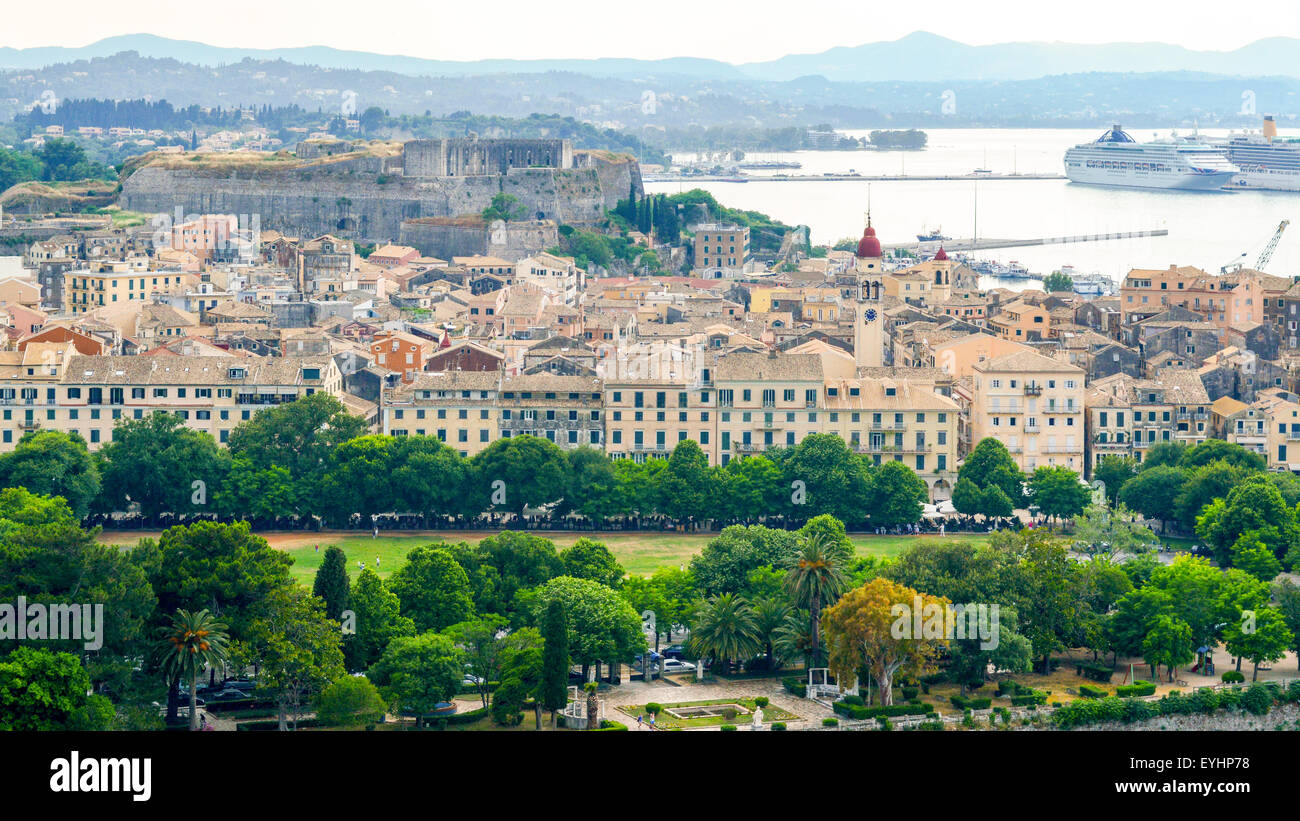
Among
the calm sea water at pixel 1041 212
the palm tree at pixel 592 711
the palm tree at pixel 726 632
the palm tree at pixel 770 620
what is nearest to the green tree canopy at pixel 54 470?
the palm tree at pixel 726 632

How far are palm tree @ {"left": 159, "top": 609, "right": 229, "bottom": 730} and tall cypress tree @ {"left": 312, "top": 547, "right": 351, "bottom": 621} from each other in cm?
143

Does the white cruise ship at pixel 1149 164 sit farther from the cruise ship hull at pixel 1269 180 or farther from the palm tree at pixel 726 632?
the palm tree at pixel 726 632

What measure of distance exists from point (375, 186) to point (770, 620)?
139 ft

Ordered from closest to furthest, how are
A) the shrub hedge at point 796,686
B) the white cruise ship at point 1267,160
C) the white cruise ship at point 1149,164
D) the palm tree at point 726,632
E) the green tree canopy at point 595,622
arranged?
the shrub hedge at point 796,686 < the green tree canopy at point 595,622 < the palm tree at point 726,632 < the white cruise ship at point 1267,160 < the white cruise ship at point 1149,164

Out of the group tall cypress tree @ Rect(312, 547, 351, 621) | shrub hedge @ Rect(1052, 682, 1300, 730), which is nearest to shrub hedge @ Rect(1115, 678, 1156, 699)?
shrub hedge @ Rect(1052, 682, 1300, 730)

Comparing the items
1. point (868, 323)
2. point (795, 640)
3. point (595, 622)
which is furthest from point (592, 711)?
point (868, 323)

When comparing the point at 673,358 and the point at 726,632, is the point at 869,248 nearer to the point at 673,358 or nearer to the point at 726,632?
the point at 673,358

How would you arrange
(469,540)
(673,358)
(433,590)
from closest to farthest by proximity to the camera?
(433,590) < (469,540) < (673,358)

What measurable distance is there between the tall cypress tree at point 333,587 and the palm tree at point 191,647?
143 centimetres

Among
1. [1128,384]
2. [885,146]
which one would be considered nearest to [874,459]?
[1128,384]

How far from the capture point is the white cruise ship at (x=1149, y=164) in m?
96.2

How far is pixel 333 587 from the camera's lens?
18719 millimetres

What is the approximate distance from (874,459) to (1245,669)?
9538 millimetres
